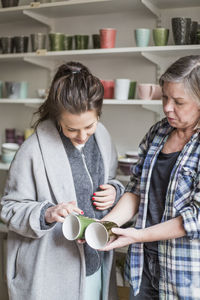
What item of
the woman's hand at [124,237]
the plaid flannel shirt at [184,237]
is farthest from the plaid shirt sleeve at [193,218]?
the woman's hand at [124,237]

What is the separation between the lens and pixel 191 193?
122 centimetres

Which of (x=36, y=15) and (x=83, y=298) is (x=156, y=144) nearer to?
(x=83, y=298)

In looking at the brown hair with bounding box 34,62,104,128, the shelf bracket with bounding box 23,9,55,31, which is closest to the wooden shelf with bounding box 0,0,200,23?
the shelf bracket with bounding box 23,9,55,31

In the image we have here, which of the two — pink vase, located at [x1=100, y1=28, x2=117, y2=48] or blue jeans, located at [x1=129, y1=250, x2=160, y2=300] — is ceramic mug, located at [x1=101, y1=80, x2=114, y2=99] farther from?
blue jeans, located at [x1=129, y1=250, x2=160, y2=300]

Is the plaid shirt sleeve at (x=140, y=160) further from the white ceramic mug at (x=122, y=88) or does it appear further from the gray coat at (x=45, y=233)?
the white ceramic mug at (x=122, y=88)

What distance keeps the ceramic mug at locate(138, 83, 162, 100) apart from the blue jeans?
40.5 inches

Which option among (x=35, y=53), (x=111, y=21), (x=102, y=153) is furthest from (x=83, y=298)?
(x=111, y=21)

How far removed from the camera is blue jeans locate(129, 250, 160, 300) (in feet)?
4.38

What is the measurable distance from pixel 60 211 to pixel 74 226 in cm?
7

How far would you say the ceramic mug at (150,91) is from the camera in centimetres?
217

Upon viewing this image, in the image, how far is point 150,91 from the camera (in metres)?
2.18

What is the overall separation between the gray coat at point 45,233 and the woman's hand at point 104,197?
95 mm

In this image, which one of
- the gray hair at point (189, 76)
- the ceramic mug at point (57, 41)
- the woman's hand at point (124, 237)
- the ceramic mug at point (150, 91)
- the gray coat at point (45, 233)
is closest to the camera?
the gray hair at point (189, 76)

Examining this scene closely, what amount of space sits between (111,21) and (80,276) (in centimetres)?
165
